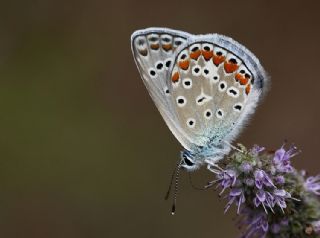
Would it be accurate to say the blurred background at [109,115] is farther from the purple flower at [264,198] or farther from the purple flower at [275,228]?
the purple flower at [264,198]

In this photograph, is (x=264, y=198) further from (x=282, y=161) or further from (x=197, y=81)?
(x=197, y=81)

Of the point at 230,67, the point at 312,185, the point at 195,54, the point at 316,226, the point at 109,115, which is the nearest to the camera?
the point at 316,226

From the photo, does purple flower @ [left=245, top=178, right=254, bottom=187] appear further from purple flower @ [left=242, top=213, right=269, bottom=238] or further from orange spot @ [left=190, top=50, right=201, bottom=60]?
orange spot @ [left=190, top=50, right=201, bottom=60]

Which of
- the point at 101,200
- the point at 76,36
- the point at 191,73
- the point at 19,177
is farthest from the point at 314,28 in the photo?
Answer: the point at 191,73

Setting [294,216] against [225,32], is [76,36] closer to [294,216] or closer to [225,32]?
[225,32]

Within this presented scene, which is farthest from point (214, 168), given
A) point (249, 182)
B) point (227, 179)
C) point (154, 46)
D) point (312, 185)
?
point (154, 46)

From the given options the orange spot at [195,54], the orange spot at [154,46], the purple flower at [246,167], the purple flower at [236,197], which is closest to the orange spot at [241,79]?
the orange spot at [195,54]
